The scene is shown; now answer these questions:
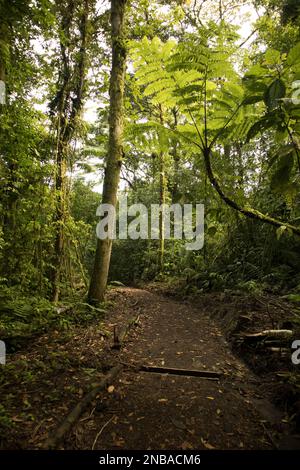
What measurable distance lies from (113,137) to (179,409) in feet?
16.4

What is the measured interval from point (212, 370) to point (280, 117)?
9.48 ft

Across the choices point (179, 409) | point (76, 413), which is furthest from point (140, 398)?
point (76, 413)

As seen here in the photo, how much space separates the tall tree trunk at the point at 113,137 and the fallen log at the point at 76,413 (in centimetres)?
282

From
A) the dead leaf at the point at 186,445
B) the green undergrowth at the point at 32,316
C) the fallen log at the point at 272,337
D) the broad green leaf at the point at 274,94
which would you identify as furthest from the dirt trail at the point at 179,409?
the broad green leaf at the point at 274,94

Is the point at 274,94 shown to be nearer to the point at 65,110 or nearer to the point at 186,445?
the point at 186,445

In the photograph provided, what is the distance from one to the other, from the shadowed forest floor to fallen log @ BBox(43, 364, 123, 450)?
0.06 meters

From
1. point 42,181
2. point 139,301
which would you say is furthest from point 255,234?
point 42,181

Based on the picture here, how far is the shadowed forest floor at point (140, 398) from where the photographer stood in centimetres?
228

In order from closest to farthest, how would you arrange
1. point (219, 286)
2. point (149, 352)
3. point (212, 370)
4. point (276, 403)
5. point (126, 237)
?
point (276, 403)
point (212, 370)
point (149, 352)
point (219, 286)
point (126, 237)

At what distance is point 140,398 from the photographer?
2883mm

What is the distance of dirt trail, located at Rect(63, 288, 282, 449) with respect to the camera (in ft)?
7.46

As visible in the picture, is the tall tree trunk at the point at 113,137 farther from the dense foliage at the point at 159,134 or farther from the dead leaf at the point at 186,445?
the dead leaf at the point at 186,445
